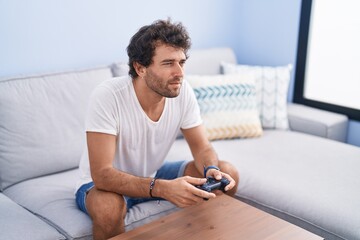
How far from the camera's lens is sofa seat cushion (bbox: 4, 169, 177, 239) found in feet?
4.86

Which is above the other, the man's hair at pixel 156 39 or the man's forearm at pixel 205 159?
the man's hair at pixel 156 39

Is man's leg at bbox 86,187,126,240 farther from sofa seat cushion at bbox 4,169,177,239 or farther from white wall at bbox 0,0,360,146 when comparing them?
white wall at bbox 0,0,360,146

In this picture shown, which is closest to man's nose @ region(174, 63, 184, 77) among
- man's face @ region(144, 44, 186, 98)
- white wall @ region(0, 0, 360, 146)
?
man's face @ region(144, 44, 186, 98)

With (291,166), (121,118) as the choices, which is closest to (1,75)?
(121,118)

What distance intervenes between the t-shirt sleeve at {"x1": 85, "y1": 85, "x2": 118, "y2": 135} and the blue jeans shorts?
0.25 m

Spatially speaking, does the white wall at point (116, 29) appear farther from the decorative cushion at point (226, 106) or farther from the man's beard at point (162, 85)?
the man's beard at point (162, 85)

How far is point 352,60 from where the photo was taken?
2523mm

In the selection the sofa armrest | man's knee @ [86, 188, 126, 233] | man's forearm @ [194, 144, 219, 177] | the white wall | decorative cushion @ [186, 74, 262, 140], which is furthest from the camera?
the sofa armrest

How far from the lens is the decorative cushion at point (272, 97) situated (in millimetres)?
2484

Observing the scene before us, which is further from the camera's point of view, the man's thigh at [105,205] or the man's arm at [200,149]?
the man's arm at [200,149]

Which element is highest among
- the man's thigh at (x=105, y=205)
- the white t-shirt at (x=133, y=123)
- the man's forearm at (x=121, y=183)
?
the white t-shirt at (x=133, y=123)

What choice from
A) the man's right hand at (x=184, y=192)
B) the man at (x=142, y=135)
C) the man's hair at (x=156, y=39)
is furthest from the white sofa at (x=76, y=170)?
the man's hair at (x=156, y=39)

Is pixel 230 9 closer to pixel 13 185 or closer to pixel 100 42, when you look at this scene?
pixel 100 42

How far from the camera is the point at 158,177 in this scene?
1818 mm
